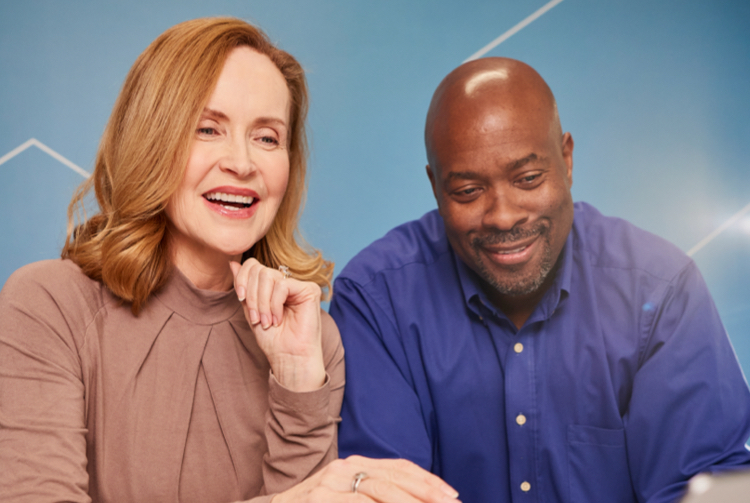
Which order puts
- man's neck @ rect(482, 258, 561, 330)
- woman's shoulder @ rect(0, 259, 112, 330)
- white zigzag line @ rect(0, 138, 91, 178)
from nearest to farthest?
1. woman's shoulder @ rect(0, 259, 112, 330)
2. man's neck @ rect(482, 258, 561, 330)
3. white zigzag line @ rect(0, 138, 91, 178)

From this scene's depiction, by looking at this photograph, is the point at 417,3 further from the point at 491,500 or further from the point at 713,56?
the point at 491,500

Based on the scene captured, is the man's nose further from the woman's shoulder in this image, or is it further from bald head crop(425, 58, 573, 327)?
the woman's shoulder

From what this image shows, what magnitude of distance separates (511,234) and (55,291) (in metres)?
0.95

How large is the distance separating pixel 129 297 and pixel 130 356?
12 cm

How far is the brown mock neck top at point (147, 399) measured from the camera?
46.4 inches

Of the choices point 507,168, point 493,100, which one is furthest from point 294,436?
point 493,100

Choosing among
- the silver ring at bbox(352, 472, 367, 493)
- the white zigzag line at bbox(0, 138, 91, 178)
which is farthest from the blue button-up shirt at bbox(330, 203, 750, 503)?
the white zigzag line at bbox(0, 138, 91, 178)

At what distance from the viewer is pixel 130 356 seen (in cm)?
134

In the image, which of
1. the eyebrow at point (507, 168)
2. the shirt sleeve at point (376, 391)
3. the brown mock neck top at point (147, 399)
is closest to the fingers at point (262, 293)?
the brown mock neck top at point (147, 399)

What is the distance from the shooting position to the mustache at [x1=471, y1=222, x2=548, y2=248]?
Result: 1.45 meters

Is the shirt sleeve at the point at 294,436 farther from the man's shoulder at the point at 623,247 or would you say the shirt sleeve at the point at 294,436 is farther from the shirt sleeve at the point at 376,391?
the man's shoulder at the point at 623,247

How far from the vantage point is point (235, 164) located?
1.35 meters

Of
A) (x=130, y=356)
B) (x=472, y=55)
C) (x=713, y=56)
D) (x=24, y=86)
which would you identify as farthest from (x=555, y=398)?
(x=24, y=86)

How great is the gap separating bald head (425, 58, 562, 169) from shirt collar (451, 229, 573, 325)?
28 centimetres
